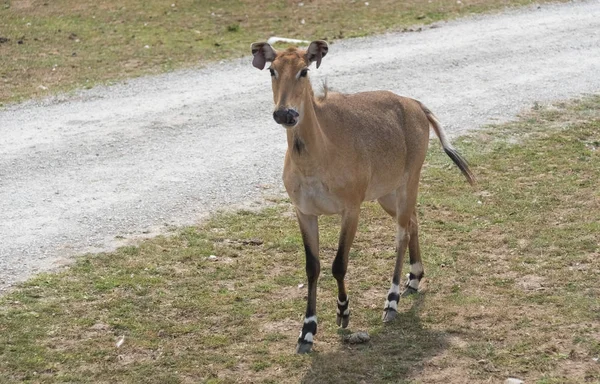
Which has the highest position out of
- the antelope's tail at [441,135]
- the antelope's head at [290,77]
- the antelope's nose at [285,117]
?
the antelope's head at [290,77]

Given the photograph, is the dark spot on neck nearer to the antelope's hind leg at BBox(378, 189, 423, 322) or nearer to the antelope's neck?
the antelope's neck

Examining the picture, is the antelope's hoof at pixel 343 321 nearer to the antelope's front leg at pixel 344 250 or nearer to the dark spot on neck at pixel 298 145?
the antelope's front leg at pixel 344 250

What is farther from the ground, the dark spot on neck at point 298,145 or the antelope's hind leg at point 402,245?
the dark spot on neck at point 298,145

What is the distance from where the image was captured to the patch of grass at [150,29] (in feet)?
64.2

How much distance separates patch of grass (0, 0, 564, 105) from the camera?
19578 mm

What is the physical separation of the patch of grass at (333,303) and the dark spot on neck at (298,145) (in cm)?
186

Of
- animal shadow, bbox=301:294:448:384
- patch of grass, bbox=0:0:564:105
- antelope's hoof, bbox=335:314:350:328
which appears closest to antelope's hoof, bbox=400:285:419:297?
animal shadow, bbox=301:294:448:384

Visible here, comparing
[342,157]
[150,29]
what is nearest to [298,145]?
[342,157]

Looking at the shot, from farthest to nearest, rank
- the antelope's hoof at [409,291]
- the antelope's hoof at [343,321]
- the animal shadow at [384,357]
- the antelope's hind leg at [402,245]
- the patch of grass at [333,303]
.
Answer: the antelope's hoof at [409,291] < the antelope's hind leg at [402,245] < the antelope's hoof at [343,321] < the patch of grass at [333,303] < the animal shadow at [384,357]

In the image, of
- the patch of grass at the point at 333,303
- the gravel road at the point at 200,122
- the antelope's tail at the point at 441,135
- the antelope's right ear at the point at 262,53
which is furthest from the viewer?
the gravel road at the point at 200,122

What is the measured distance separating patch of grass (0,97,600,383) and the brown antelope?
0.49 metres

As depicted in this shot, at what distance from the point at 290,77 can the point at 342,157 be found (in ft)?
3.46

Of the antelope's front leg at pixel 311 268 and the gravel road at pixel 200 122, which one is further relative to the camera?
the gravel road at pixel 200 122

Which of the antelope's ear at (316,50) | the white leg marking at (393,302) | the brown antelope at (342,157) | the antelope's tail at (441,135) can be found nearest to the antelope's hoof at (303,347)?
the brown antelope at (342,157)
